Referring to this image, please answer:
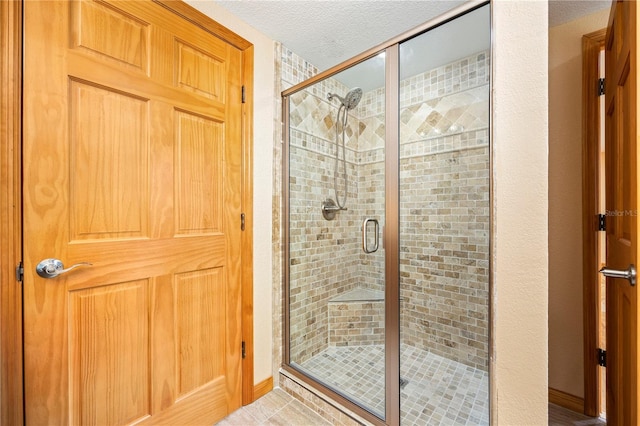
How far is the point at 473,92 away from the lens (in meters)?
1.61

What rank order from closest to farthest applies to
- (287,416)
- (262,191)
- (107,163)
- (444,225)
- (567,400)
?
(107,163) → (287,416) → (567,400) → (262,191) → (444,225)

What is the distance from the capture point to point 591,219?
1583 millimetres

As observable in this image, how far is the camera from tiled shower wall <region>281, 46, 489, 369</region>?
5.20ft

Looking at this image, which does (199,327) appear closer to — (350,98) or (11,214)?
(11,214)

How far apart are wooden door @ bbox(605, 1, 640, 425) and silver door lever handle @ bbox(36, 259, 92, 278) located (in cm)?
187

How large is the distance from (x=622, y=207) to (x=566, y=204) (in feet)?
2.54

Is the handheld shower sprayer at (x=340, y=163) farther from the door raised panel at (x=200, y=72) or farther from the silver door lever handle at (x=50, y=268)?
the silver door lever handle at (x=50, y=268)

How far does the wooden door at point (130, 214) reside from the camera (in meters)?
1.02

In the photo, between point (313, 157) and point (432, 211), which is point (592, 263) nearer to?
point (432, 211)

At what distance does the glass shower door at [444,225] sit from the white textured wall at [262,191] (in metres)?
0.84

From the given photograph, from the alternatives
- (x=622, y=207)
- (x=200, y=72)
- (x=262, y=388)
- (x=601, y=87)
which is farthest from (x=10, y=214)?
(x=601, y=87)

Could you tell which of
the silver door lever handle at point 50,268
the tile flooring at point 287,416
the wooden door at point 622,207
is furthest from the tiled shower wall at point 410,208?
the silver door lever handle at point 50,268

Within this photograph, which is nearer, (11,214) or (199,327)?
(11,214)

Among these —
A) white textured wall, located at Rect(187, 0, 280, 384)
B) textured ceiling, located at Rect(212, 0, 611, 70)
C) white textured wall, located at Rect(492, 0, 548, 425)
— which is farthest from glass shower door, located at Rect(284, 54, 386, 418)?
white textured wall, located at Rect(492, 0, 548, 425)
